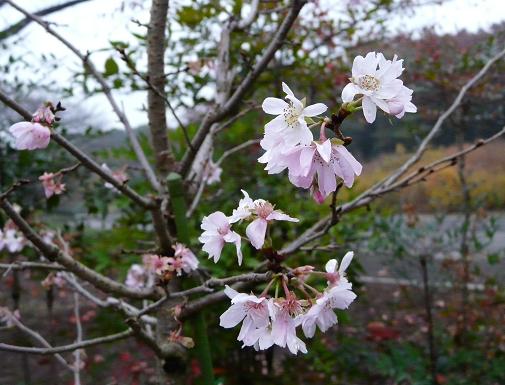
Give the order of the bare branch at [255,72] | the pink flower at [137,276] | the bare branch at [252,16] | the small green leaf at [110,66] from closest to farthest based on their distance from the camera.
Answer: the bare branch at [255,72], the small green leaf at [110,66], the bare branch at [252,16], the pink flower at [137,276]

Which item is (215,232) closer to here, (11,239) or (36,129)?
(36,129)

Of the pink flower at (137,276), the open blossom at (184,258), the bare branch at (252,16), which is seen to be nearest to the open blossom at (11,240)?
the pink flower at (137,276)

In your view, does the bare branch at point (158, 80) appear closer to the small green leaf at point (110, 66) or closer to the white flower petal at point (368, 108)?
the small green leaf at point (110, 66)

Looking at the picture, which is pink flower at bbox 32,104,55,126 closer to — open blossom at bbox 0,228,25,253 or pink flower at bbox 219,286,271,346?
pink flower at bbox 219,286,271,346

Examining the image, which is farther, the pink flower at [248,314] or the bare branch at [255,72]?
the bare branch at [255,72]

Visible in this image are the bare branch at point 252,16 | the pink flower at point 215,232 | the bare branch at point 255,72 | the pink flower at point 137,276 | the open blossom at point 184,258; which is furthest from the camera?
the pink flower at point 137,276

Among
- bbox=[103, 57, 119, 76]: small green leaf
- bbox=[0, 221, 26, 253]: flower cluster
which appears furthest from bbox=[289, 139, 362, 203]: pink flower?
bbox=[0, 221, 26, 253]: flower cluster

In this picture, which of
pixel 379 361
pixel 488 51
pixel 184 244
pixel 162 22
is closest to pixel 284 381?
pixel 379 361

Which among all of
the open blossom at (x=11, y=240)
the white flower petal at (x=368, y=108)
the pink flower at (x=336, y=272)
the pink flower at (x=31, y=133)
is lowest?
the pink flower at (x=336, y=272)
